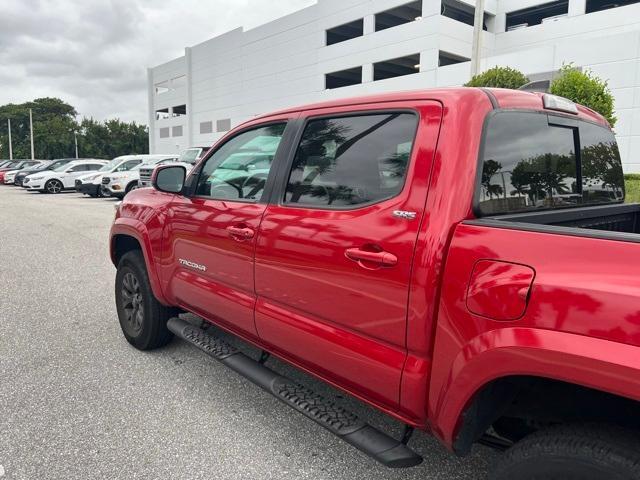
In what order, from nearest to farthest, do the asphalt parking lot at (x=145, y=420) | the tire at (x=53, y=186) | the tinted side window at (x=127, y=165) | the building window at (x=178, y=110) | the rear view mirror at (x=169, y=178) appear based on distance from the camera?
the asphalt parking lot at (x=145, y=420) → the rear view mirror at (x=169, y=178) → the tinted side window at (x=127, y=165) → the tire at (x=53, y=186) → the building window at (x=178, y=110)

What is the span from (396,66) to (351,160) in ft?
127

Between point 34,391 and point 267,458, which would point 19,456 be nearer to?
point 34,391

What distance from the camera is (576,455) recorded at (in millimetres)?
1528

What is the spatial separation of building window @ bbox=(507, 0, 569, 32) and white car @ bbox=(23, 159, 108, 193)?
2846 centimetres

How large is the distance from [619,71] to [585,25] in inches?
308

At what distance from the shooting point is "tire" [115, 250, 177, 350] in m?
3.91

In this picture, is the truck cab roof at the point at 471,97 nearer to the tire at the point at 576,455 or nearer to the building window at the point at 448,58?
the tire at the point at 576,455

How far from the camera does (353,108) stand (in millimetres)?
2463

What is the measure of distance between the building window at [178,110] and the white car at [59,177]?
3405 cm

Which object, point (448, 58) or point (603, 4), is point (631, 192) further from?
point (603, 4)

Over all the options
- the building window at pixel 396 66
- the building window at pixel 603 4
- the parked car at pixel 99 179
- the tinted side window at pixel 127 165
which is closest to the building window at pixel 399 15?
the building window at pixel 396 66

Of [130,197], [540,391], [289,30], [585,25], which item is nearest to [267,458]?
[540,391]

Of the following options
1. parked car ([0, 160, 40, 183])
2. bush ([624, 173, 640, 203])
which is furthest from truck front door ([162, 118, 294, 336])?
parked car ([0, 160, 40, 183])

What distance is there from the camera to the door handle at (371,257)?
2018mm
